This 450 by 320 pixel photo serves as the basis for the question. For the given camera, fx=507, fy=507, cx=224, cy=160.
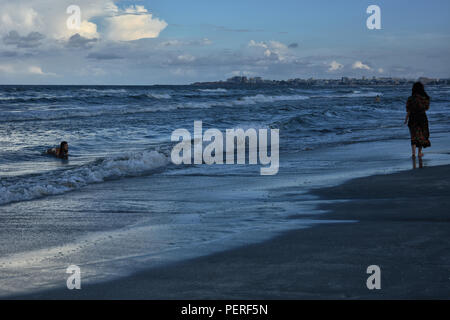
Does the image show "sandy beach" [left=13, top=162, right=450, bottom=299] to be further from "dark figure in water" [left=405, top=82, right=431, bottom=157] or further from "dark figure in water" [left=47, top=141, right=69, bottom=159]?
"dark figure in water" [left=47, top=141, right=69, bottom=159]

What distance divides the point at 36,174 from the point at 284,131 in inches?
481

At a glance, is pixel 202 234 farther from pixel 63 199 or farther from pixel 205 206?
pixel 63 199

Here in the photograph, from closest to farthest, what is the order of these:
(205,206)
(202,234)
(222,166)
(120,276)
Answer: (120,276) → (202,234) → (205,206) → (222,166)

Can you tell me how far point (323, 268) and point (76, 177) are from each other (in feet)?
20.9

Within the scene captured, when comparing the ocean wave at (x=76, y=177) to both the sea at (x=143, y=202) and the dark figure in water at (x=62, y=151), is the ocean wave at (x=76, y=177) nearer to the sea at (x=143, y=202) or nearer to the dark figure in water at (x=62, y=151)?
the sea at (x=143, y=202)

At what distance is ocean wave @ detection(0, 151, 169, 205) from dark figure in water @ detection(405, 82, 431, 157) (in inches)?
216

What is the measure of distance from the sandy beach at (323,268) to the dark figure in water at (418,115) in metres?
4.57

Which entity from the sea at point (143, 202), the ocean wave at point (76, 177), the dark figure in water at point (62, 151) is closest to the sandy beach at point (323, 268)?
the sea at point (143, 202)

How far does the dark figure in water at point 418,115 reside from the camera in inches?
398

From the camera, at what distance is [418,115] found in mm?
10297

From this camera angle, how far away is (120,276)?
13.2 feet

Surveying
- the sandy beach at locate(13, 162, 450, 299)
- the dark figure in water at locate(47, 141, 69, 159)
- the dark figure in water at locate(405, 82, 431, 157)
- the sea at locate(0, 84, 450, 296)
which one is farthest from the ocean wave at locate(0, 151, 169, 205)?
the dark figure in water at locate(405, 82, 431, 157)

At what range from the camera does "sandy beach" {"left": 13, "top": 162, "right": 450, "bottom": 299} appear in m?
3.56
